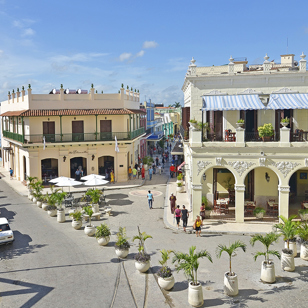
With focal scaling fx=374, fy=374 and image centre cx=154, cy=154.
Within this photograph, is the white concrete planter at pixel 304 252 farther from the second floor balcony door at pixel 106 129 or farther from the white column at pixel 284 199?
the second floor balcony door at pixel 106 129

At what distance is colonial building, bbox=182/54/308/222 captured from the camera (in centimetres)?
2044

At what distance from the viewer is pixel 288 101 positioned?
2156cm

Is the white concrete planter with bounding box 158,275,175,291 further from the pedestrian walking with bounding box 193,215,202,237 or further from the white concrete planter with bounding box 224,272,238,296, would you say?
the pedestrian walking with bounding box 193,215,202,237

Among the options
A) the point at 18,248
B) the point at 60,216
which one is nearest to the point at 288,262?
the point at 18,248

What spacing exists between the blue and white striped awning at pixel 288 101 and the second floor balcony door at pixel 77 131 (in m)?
17.8

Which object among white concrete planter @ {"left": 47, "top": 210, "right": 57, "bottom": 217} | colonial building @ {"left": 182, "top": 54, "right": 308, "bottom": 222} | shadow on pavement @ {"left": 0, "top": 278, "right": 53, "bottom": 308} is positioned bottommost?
shadow on pavement @ {"left": 0, "top": 278, "right": 53, "bottom": 308}

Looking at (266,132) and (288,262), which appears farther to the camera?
(266,132)

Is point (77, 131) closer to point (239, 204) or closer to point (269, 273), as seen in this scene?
point (239, 204)

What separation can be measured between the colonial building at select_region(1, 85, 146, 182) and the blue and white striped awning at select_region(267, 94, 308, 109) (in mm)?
15037

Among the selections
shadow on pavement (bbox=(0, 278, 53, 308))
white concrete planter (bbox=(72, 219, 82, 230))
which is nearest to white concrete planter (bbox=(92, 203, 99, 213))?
white concrete planter (bbox=(72, 219, 82, 230))

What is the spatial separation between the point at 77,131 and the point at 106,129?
8.65 ft

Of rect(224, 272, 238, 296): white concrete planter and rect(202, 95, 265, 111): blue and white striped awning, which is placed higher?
rect(202, 95, 265, 111): blue and white striped awning

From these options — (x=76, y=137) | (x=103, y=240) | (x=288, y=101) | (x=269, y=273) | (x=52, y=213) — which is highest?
(x=288, y=101)

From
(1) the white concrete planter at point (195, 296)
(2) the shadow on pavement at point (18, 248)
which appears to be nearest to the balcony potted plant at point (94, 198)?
(2) the shadow on pavement at point (18, 248)
